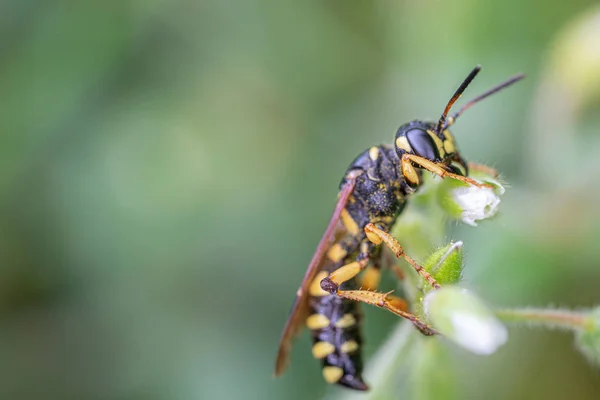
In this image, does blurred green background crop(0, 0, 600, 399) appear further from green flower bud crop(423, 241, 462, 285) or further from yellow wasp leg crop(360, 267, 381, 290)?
green flower bud crop(423, 241, 462, 285)

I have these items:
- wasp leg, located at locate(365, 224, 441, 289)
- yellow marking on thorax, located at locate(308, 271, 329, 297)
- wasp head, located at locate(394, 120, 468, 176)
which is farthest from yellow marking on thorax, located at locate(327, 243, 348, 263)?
wasp head, located at locate(394, 120, 468, 176)

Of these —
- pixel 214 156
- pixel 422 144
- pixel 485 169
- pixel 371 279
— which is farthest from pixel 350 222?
pixel 214 156

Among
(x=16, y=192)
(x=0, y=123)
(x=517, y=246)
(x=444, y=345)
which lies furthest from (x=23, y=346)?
(x=517, y=246)

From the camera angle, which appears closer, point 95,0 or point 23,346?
point 23,346

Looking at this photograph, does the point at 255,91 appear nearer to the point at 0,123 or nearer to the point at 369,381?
the point at 0,123

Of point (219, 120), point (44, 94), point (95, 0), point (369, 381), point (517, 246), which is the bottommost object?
point (369, 381)

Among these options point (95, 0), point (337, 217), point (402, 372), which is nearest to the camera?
point (337, 217)
